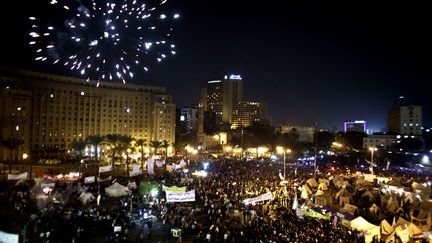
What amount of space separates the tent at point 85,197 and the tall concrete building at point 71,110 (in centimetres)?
4456

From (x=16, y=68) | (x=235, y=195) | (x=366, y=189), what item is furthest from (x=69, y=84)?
(x=366, y=189)

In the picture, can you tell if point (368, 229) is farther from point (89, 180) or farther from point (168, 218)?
point (89, 180)

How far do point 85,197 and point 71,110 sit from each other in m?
73.5

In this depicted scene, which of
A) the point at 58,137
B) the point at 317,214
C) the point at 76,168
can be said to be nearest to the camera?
the point at 317,214

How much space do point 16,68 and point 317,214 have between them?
3233 inches

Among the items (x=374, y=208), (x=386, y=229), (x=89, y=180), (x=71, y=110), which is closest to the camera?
(x=386, y=229)

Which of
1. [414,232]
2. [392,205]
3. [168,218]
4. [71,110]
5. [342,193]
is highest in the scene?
[71,110]

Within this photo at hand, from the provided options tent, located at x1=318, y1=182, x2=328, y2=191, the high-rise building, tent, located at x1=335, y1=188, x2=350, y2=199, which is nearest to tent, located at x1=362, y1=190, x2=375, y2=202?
tent, located at x1=335, y1=188, x2=350, y2=199

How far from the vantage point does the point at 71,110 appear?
9606cm

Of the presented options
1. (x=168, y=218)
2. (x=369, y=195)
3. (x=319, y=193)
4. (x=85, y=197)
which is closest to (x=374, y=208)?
(x=369, y=195)

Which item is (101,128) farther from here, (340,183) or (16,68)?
(340,183)

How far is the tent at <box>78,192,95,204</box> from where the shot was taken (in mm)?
28625

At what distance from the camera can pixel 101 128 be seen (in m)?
104

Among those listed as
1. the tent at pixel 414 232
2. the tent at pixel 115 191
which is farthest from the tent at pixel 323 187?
the tent at pixel 115 191
